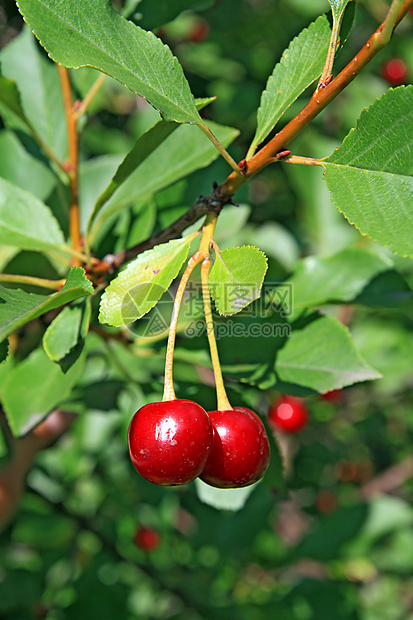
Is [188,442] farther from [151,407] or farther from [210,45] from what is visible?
[210,45]

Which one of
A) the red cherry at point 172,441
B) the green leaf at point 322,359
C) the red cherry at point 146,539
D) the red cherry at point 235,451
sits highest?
the red cherry at point 172,441

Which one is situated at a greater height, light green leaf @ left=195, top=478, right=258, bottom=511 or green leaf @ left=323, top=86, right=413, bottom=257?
green leaf @ left=323, top=86, right=413, bottom=257

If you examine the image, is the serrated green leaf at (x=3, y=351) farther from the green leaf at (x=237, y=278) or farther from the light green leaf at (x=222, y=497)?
the light green leaf at (x=222, y=497)

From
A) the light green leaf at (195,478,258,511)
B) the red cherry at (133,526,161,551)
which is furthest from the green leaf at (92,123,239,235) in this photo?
the red cherry at (133,526,161,551)

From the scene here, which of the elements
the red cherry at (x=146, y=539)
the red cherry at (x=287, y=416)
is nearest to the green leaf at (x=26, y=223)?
the red cherry at (x=287, y=416)

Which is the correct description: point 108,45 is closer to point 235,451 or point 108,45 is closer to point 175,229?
point 175,229

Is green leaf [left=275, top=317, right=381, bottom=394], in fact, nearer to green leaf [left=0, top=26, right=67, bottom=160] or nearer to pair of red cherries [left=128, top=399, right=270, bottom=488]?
pair of red cherries [left=128, top=399, right=270, bottom=488]

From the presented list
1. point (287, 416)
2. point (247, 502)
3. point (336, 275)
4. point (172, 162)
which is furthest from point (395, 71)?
point (247, 502)
